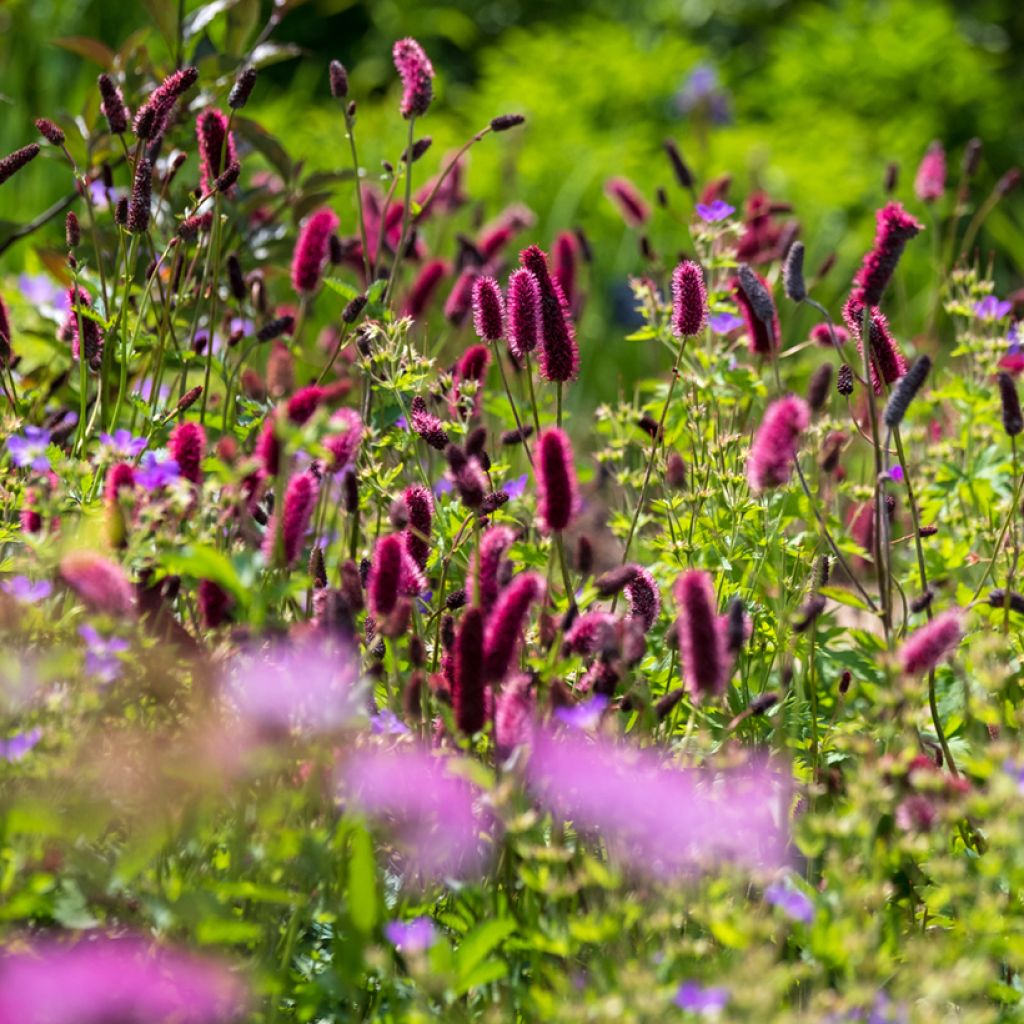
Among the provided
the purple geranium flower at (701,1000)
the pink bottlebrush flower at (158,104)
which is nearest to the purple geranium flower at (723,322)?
the pink bottlebrush flower at (158,104)

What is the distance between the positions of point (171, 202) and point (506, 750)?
194 centimetres

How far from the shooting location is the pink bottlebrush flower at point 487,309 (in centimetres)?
212

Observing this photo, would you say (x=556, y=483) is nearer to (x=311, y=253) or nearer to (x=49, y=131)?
(x=311, y=253)

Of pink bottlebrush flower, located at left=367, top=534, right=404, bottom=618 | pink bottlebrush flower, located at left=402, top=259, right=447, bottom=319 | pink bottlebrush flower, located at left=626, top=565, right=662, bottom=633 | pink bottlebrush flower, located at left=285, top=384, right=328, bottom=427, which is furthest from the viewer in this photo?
pink bottlebrush flower, located at left=402, top=259, right=447, bottom=319

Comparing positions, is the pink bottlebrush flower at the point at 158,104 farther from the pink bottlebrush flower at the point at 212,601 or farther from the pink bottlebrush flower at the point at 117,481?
the pink bottlebrush flower at the point at 212,601

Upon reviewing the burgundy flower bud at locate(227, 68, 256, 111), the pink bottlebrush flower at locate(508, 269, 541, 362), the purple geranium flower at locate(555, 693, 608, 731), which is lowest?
the purple geranium flower at locate(555, 693, 608, 731)

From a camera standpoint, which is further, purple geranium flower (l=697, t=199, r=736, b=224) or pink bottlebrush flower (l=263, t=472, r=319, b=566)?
purple geranium flower (l=697, t=199, r=736, b=224)

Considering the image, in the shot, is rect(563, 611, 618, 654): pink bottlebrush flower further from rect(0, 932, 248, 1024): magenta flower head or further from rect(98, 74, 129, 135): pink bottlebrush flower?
rect(98, 74, 129, 135): pink bottlebrush flower

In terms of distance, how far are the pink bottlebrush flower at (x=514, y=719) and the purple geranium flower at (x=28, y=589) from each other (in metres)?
0.54

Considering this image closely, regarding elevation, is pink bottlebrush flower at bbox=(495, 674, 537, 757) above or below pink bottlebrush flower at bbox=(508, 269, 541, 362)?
below

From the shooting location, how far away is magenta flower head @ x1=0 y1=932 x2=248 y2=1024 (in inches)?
52.1

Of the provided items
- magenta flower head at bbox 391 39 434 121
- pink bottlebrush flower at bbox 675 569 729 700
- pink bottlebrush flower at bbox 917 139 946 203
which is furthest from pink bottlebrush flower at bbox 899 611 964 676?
pink bottlebrush flower at bbox 917 139 946 203

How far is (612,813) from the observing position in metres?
1.62

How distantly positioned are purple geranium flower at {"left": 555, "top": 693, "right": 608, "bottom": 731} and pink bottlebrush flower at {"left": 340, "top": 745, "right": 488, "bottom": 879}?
134 mm
